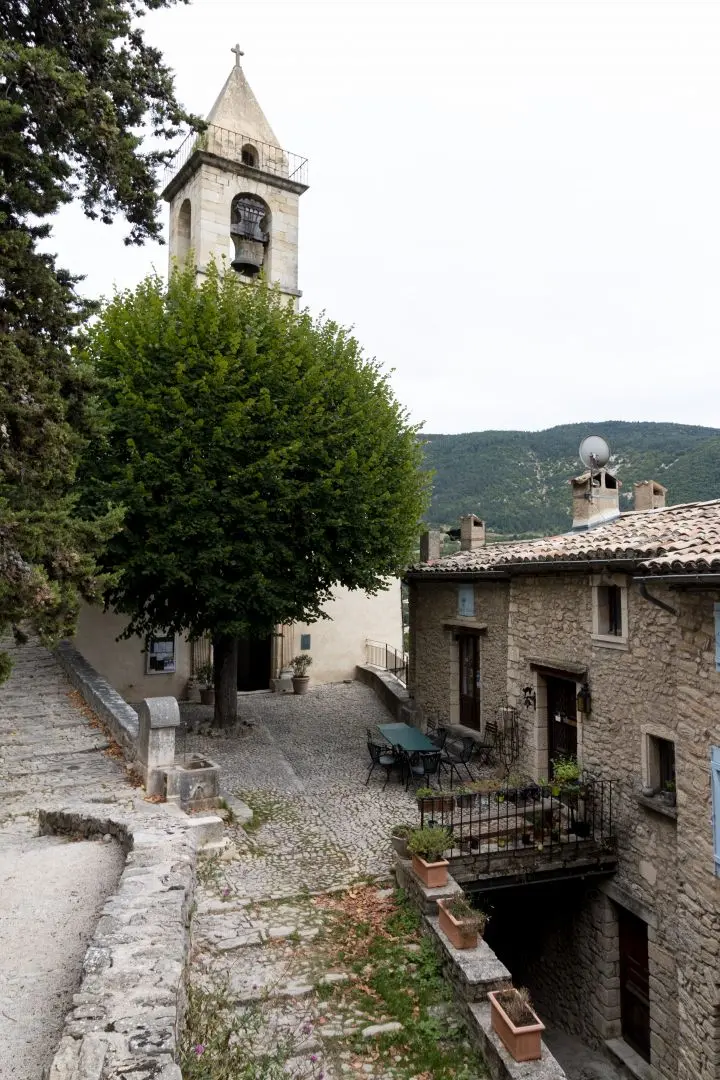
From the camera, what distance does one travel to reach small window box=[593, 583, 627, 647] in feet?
30.1

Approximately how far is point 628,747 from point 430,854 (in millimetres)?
3156

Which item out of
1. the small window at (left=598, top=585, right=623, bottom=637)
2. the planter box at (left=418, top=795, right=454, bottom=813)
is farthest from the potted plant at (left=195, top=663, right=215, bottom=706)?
the small window at (left=598, top=585, right=623, bottom=637)

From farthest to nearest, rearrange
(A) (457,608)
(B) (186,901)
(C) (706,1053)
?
1. (A) (457,608)
2. (C) (706,1053)
3. (B) (186,901)

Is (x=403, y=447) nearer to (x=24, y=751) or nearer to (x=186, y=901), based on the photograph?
(x=24, y=751)

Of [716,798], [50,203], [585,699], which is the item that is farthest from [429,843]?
[50,203]

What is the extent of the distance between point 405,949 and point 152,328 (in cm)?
1098

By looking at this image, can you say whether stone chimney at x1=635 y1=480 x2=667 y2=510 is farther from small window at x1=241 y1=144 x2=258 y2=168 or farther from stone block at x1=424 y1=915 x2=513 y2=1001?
small window at x1=241 y1=144 x2=258 y2=168

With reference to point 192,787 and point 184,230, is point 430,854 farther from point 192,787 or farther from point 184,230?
point 184,230

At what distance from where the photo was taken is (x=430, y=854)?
7.69 meters

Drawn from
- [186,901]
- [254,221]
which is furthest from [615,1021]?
[254,221]

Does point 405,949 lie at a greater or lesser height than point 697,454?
lesser

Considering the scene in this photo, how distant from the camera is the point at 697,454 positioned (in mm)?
39094

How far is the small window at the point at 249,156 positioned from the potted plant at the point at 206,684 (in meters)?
14.7

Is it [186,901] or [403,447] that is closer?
[186,901]
